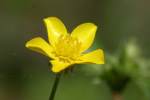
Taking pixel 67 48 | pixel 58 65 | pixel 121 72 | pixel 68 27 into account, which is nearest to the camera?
pixel 58 65

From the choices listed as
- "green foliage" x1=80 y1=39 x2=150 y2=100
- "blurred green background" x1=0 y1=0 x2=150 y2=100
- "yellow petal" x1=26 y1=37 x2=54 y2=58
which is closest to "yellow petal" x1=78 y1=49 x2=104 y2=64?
"yellow petal" x1=26 y1=37 x2=54 y2=58

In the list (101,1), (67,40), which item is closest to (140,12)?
(101,1)

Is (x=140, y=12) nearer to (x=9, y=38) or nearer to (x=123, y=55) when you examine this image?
(x=9, y=38)

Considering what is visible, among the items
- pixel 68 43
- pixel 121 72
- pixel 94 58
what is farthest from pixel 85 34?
pixel 121 72

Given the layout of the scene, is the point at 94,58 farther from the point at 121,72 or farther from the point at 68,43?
the point at 121,72

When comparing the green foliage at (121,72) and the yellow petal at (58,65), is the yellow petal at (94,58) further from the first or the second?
the green foliage at (121,72)

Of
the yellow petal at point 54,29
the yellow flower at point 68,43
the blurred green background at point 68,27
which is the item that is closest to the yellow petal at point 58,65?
the yellow flower at point 68,43

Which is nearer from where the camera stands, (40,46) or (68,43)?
(40,46)
